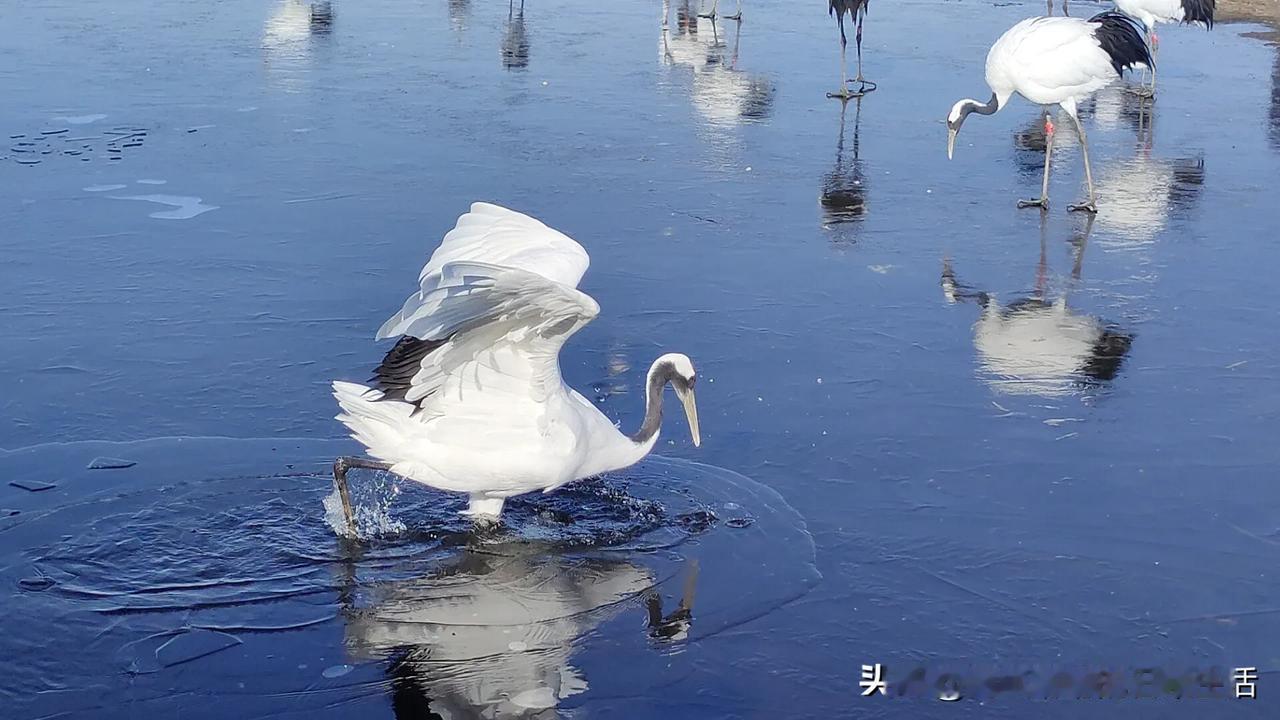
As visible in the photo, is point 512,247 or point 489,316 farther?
point 512,247

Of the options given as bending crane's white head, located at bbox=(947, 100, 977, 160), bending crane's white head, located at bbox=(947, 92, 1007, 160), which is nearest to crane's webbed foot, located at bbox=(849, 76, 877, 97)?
bending crane's white head, located at bbox=(947, 92, 1007, 160)

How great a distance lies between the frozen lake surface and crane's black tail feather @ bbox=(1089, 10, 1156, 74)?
34.8 inches

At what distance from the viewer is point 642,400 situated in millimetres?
7844

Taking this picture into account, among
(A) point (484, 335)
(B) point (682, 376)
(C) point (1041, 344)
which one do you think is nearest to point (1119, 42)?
(C) point (1041, 344)

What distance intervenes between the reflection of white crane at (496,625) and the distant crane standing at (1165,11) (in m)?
12.0

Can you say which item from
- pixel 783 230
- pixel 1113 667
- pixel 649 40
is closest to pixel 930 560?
pixel 1113 667

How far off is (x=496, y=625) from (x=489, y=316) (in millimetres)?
1123

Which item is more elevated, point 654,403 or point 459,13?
point 459,13

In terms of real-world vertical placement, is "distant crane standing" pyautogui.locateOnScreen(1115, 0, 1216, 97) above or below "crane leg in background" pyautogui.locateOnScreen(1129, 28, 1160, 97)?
above

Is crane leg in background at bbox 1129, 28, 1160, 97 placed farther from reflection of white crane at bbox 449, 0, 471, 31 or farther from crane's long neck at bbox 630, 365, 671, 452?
crane's long neck at bbox 630, 365, 671, 452

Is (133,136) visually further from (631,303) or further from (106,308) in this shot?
(631,303)

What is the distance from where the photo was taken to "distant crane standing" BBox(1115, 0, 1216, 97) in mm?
16188

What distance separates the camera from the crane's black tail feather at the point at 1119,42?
1208 cm

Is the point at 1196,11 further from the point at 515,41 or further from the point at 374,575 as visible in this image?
the point at 374,575
